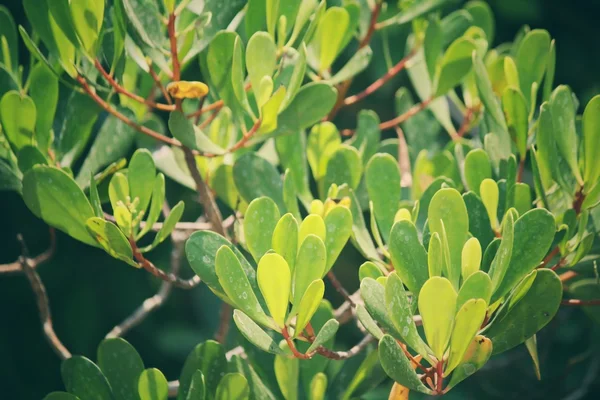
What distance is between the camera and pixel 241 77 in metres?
0.61

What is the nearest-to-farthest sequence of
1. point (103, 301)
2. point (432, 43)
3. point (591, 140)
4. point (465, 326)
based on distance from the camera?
point (465, 326), point (591, 140), point (432, 43), point (103, 301)

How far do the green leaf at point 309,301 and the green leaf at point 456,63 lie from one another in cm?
38

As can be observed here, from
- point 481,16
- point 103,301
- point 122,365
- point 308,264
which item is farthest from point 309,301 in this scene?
point 103,301

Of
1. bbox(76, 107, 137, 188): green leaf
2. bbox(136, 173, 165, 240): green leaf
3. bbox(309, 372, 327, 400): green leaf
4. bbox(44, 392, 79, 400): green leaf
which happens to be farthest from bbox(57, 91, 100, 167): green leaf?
bbox(309, 372, 327, 400): green leaf

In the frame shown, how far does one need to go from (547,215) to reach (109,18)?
48cm

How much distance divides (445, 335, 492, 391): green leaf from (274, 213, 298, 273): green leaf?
15cm

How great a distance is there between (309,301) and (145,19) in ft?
0.90

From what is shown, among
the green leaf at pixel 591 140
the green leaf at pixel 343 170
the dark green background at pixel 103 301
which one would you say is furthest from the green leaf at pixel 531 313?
the dark green background at pixel 103 301

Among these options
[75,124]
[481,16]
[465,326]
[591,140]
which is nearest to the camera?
[465,326]

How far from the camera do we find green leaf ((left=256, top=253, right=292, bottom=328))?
533 mm

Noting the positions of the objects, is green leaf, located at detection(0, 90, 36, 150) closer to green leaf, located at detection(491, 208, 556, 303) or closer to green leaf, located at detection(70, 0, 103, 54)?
green leaf, located at detection(70, 0, 103, 54)

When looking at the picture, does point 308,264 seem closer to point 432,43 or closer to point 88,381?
point 88,381

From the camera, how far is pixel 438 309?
52 cm

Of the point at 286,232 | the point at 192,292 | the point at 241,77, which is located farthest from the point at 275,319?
the point at 192,292
